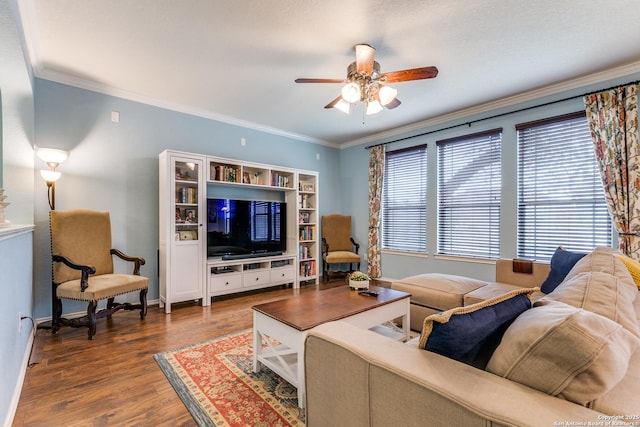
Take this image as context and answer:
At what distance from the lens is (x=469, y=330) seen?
3.05 ft


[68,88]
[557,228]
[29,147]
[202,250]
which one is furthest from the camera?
[202,250]

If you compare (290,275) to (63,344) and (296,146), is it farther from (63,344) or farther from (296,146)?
(63,344)

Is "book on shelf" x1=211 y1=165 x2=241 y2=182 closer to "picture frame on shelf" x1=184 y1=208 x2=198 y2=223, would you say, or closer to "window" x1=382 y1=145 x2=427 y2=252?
"picture frame on shelf" x1=184 y1=208 x2=198 y2=223

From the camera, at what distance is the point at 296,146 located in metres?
5.39

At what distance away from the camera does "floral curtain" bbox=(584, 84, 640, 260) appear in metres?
2.92

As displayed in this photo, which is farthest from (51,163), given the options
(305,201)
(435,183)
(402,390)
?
(435,183)

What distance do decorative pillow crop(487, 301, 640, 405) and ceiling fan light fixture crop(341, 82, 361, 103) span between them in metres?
2.11

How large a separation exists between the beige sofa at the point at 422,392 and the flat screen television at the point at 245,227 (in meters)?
3.19

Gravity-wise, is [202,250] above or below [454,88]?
below

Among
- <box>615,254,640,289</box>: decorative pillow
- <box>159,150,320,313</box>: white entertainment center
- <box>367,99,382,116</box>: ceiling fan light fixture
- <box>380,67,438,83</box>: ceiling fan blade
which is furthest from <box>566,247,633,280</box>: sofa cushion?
<box>159,150,320,313</box>: white entertainment center

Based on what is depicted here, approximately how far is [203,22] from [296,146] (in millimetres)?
3121

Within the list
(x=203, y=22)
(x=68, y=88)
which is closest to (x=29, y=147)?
(x=68, y=88)

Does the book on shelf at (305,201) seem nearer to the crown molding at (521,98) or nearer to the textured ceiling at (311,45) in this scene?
the crown molding at (521,98)

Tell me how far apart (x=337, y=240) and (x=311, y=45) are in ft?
11.7
